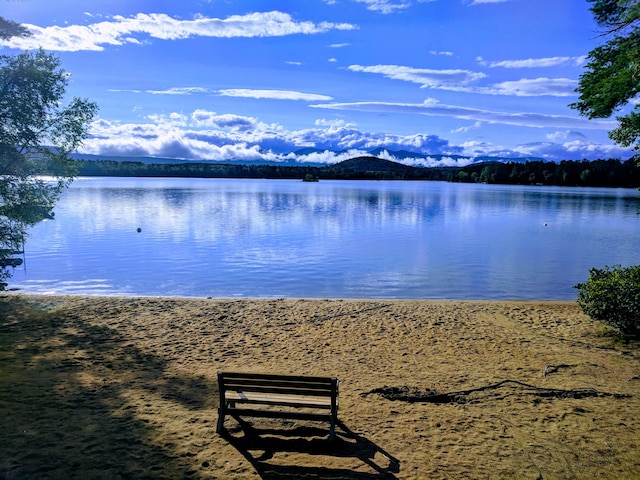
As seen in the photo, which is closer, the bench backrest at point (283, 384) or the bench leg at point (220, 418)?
the bench backrest at point (283, 384)

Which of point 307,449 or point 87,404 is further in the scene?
point 87,404

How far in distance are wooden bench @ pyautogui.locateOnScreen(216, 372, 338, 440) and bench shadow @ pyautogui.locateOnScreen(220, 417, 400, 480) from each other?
240mm

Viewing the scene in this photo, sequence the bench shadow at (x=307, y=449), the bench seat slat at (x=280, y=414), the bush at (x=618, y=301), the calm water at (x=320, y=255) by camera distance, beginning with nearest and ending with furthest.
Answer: the bench shadow at (x=307, y=449) → the bench seat slat at (x=280, y=414) → the bush at (x=618, y=301) → the calm water at (x=320, y=255)

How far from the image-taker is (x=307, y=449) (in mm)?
6113

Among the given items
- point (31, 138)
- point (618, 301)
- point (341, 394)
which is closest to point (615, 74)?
point (618, 301)

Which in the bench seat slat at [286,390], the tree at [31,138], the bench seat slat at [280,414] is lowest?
the bench seat slat at [280,414]

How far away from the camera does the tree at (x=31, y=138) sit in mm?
A: 13586

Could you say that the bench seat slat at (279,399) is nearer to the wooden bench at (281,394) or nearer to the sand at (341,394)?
the wooden bench at (281,394)

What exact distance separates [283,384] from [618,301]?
8.66 m

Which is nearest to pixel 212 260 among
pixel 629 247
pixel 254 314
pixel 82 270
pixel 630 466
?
pixel 82 270

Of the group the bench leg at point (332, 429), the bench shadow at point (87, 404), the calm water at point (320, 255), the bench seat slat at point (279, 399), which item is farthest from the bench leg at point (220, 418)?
the calm water at point (320, 255)

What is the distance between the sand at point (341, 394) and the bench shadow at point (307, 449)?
0.03m

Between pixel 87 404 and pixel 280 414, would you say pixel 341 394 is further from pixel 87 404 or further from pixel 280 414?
pixel 87 404

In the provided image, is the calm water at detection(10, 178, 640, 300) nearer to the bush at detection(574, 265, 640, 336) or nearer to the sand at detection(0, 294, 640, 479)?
the sand at detection(0, 294, 640, 479)
